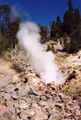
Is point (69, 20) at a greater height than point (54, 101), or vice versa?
point (69, 20)

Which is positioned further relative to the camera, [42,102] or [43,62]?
[43,62]

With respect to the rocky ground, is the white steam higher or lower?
higher

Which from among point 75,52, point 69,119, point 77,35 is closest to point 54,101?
point 69,119

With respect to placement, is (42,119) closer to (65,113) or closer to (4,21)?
(65,113)

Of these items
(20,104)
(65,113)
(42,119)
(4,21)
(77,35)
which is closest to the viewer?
(42,119)

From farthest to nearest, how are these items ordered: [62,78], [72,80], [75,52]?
[75,52] → [62,78] → [72,80]

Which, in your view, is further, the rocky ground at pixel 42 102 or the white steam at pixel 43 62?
the white steam at pixel 43 62

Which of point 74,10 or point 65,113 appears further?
point 74,10

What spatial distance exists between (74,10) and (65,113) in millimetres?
34412

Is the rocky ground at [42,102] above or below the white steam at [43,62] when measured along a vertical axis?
below

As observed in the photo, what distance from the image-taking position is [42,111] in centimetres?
528

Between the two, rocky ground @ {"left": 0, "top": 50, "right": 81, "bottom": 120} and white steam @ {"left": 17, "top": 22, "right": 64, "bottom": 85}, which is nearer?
rocky ground @ {"left": 0, "top": 50, "right": 81, "bottom": 120}

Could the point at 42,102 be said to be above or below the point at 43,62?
below

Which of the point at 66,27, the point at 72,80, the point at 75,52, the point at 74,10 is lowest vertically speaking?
the point at 72,80
